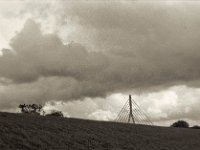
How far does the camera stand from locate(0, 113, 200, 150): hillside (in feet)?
86.7

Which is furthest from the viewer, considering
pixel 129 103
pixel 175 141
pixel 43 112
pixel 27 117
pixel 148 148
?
pixel 43 112

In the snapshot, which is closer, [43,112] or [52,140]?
[52,140]

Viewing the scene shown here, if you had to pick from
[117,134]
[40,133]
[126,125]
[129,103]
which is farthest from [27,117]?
[129,103]

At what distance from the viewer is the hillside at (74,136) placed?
86.7ft

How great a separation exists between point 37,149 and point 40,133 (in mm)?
3741

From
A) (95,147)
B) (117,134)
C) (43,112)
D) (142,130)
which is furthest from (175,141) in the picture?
(43,112)

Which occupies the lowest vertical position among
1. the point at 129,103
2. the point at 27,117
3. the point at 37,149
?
the point at 37,149

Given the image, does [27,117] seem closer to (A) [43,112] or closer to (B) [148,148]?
(B) [148,148]

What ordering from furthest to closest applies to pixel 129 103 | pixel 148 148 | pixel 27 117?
pixel 129 103 < pixel 148 148 < pixel 27 117

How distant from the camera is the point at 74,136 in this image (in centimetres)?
3139

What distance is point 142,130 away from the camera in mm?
45750

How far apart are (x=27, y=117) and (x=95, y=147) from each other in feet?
21.1

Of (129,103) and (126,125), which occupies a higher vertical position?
(129,103)

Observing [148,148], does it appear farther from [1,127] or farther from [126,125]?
[1,127]
